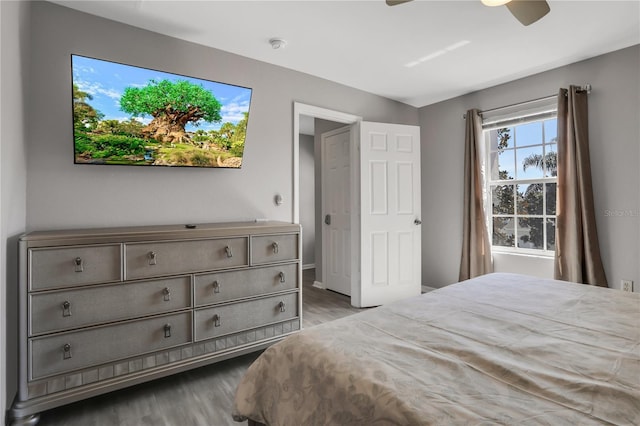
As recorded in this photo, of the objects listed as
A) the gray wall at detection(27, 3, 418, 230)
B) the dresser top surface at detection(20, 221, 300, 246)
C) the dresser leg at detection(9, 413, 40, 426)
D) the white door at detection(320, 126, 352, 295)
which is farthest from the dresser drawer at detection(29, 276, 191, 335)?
the white door at detection(320, 126, 352, 295)

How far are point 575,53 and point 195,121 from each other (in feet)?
10.9

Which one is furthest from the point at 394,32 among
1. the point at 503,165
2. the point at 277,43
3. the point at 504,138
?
the point at 503,165

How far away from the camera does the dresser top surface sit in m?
1.83

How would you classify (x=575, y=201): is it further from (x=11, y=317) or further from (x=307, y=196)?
(x=11, y=317)

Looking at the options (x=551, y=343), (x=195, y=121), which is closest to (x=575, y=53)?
(x=551, y=343)

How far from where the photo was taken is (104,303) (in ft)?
6.45

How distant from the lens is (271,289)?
2582 millimetres

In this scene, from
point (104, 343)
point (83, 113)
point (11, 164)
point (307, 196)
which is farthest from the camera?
point (307, 196)

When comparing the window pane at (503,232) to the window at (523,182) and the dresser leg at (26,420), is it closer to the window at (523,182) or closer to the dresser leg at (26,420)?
the window at (523,182)

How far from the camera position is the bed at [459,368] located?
831mm

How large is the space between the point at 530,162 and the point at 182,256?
356cm

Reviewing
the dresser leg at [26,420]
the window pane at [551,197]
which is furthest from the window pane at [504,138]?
the dresser leg at [26,420]

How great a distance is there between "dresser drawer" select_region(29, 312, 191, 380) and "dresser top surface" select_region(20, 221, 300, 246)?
0.52 m

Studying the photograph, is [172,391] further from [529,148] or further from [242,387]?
[529,148]
